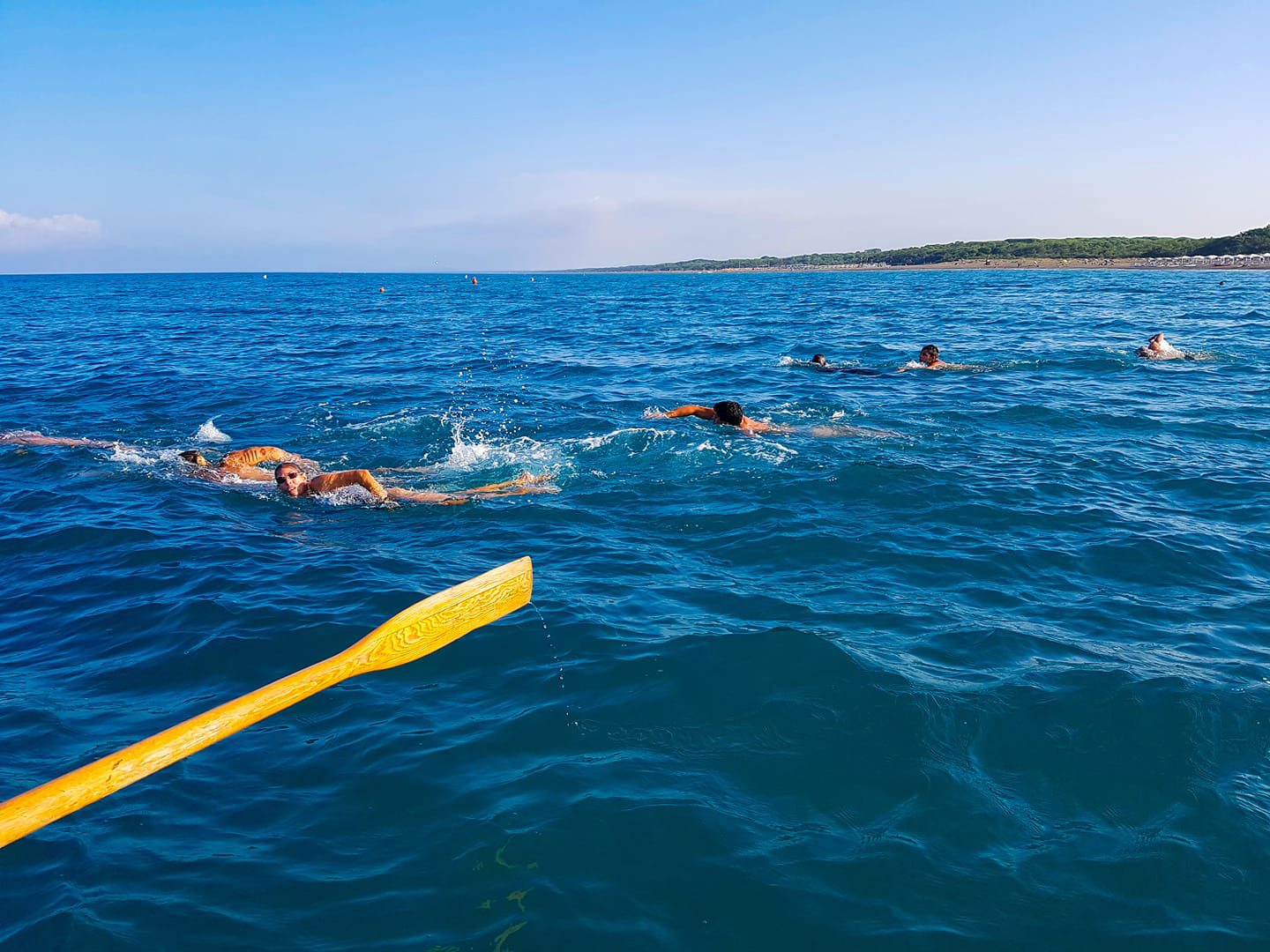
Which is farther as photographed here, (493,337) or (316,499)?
(493,337)

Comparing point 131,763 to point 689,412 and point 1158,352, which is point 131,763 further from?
point 1158,352

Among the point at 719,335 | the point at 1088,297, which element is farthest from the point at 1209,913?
the point at 1088,297

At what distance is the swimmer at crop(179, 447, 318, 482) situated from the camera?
1322 centimetres

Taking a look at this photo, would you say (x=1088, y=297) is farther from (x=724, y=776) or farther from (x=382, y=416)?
(x=724, y=776)

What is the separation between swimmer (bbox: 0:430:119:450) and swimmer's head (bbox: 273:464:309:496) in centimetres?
619

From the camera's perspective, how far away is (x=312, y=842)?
4.86 meters

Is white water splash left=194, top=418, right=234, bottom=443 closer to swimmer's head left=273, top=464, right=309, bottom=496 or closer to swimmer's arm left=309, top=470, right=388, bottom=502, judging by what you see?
swimmer's head left=273, top=464, right=309, bottom=496

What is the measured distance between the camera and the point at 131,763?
13.1 ft

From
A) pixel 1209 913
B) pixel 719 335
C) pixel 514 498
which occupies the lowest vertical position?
pixel 1209 913

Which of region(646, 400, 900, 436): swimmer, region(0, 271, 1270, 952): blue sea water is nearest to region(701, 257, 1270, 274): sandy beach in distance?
region(0, 271, 1270, 952): blue sea water

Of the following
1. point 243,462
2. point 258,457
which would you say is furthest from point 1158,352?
point 243,462

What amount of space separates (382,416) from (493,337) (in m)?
18.8

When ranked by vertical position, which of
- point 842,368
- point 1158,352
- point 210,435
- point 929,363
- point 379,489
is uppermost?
point 1158,352

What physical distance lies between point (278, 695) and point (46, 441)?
1524 centimetres
